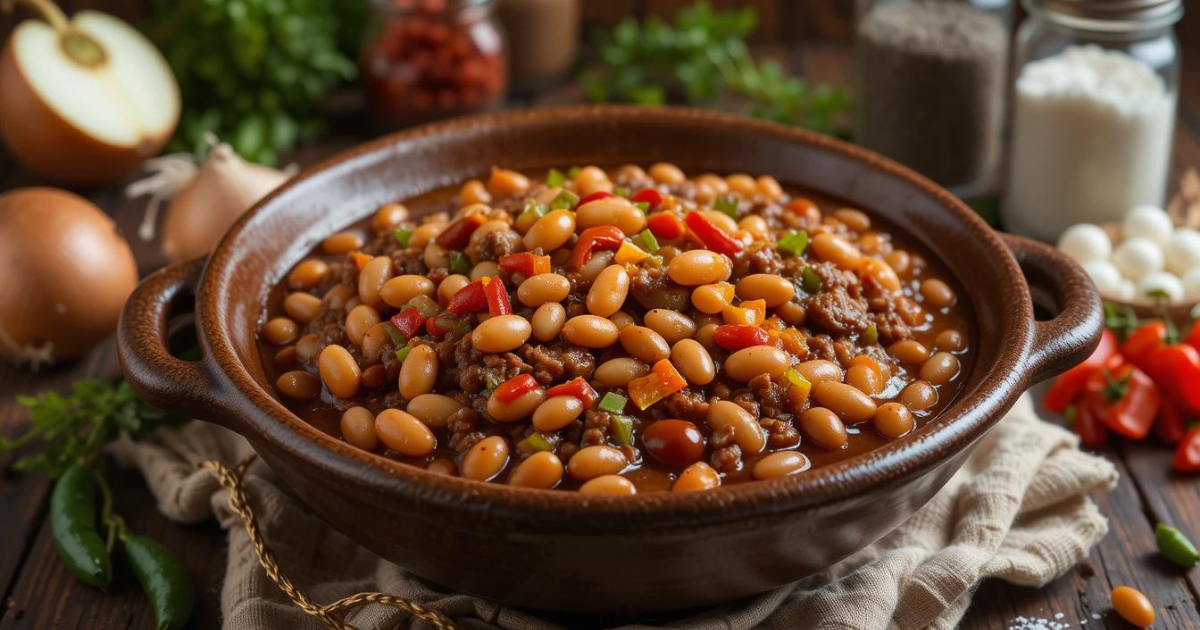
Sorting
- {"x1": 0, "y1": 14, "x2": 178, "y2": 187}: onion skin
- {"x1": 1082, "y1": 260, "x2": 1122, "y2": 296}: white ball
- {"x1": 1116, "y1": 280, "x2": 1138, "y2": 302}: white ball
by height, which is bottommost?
{"x1": 0, "y1": 14, "x2": 178, "y2": 187}: onion skin

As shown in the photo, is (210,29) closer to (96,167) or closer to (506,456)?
(96,167)

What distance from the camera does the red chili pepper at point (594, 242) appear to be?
2.90m

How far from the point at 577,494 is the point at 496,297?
0.70 m

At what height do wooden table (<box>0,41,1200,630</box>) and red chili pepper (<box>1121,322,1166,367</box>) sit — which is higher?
red chili pepper (<box>1121,322,1166,367</box>)

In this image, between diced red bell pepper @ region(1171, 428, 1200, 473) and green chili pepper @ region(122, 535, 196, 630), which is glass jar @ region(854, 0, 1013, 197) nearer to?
diced red bell pepper @ region(1171, 428, 1200, 473)

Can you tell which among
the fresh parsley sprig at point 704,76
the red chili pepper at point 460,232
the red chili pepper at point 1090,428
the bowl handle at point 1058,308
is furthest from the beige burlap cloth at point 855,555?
the fresh parsley sprig at point 704,76

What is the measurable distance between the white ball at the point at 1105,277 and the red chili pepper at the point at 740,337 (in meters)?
1.97

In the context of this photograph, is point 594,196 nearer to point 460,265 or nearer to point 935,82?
point 460,265

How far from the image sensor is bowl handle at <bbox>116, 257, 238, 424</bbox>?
265 cm

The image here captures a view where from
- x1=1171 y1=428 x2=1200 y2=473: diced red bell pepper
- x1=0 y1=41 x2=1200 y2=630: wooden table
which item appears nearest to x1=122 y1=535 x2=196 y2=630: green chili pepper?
x1=0 y1=41 x2=1200 y2=630: wooden table

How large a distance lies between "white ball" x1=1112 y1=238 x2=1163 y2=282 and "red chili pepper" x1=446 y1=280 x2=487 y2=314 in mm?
2625

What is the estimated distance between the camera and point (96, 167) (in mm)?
5062

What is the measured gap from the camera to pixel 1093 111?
4.54 metres

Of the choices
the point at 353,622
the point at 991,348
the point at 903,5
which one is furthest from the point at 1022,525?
the point at 903,5
